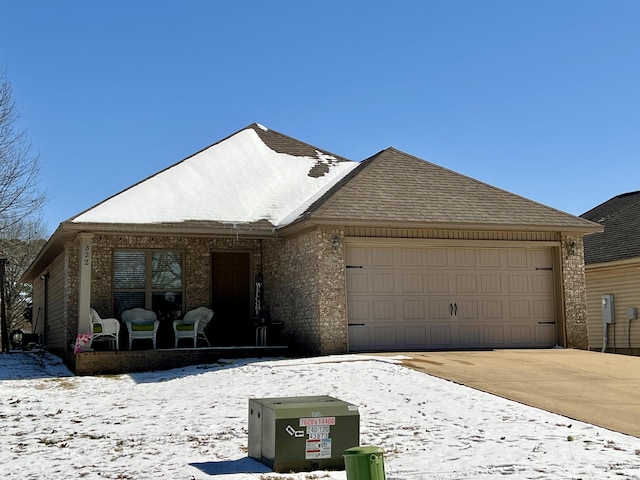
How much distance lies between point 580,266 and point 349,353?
18.1 ft

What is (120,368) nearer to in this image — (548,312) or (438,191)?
(438,191)

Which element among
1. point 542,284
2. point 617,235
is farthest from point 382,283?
point 617,235

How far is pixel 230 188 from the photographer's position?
59.6 feet

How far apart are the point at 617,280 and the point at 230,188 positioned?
11232 millimetres

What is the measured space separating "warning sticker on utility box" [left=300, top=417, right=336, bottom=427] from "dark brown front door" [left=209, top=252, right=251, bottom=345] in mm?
10669

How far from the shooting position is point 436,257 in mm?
16016

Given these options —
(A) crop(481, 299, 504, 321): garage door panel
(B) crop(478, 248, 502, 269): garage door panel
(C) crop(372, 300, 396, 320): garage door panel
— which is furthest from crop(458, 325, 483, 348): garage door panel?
(C) crop(372, 300, 396, 320): garage door panel

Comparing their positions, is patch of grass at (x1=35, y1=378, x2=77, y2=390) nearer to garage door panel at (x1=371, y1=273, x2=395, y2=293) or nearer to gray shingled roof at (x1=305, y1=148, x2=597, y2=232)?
gray shingled roof at (x1=305, y1=148, x2=597, y2=232)

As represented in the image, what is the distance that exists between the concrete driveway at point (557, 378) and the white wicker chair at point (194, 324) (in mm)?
4304

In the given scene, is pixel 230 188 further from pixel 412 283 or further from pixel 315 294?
pixel 412 283

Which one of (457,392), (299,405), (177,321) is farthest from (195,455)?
(177,321)

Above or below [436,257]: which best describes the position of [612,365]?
below

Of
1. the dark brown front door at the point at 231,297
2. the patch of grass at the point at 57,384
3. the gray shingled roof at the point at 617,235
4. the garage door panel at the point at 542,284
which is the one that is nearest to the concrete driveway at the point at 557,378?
the garage door panel at the point at 542,284

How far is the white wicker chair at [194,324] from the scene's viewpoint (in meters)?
16.2
